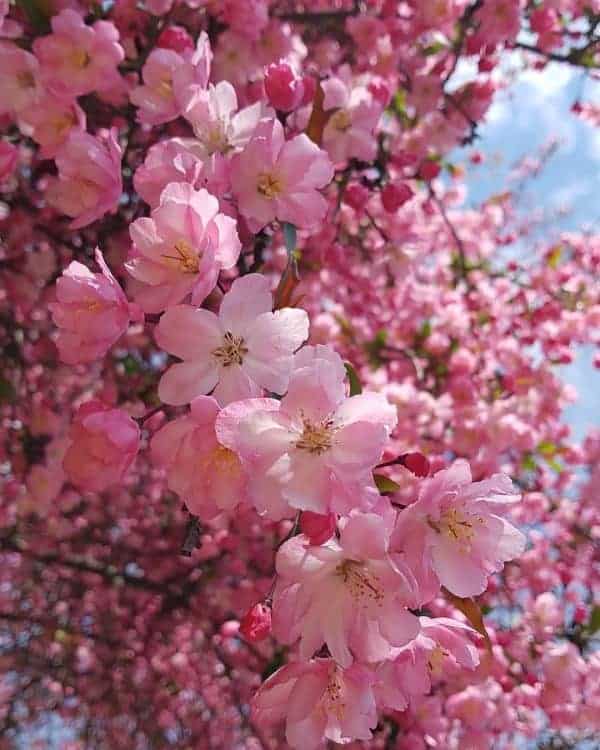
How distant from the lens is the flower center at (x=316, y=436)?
884 millimetres

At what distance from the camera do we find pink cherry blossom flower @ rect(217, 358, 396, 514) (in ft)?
2.78

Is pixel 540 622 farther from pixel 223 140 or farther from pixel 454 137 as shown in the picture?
pixel 223 140

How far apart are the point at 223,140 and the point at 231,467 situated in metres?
0.63

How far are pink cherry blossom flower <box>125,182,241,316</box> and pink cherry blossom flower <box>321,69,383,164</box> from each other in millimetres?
830

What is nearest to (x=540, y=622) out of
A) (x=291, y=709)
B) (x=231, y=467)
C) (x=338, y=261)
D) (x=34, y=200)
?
(x=338, y=261)

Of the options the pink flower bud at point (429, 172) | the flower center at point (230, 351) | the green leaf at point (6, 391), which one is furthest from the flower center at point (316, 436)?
the green leaf at point (6, 391)

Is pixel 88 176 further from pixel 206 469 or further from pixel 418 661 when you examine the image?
pixel 418 661

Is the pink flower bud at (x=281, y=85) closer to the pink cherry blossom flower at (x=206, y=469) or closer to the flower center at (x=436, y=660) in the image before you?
the pink cherry blossom flower at (x=206, y=469)

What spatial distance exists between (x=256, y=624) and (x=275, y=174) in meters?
0.68

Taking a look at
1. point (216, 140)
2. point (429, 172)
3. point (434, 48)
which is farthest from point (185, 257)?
point (434, 48)

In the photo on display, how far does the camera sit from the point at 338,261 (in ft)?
8.54

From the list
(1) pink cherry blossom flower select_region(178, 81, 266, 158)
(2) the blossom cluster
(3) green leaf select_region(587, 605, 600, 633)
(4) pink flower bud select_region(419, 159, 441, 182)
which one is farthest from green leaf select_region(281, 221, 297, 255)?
(3) green leaf select_region(587, 605, 600, 633)

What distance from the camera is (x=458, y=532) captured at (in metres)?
0.96

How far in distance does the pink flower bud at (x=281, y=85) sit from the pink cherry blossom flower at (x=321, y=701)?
937 millimetres
